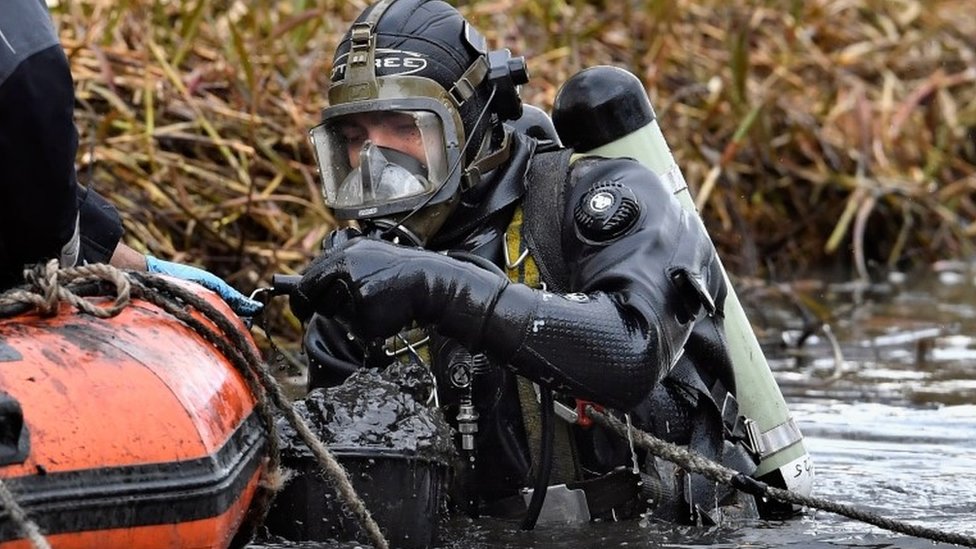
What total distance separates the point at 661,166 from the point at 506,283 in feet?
2.65

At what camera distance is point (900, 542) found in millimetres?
3844

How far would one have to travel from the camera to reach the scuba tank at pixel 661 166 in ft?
12.8

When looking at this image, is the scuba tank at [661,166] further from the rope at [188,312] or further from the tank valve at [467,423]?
the rope at [188,312]

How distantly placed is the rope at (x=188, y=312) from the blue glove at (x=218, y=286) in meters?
0.50

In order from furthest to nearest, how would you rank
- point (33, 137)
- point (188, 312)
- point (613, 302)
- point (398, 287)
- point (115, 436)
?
point (613, 302)
point (398, 287)
point (188, 312)
point (33, 137)
point (115, 436)

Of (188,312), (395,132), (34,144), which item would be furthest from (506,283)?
(34,144)

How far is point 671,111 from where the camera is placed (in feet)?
26.7

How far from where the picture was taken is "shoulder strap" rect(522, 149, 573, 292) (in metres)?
3.59

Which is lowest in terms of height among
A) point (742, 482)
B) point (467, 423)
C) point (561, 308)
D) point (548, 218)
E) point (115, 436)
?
point (742, 482)

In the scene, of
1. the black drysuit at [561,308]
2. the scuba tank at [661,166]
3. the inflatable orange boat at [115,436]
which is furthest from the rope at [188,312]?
the scuba tank at [661,166]

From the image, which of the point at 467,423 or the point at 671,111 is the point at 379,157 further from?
the point at 671,111

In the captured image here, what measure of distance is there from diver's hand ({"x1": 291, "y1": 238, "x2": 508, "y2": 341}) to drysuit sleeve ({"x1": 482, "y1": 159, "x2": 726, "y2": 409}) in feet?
0.17

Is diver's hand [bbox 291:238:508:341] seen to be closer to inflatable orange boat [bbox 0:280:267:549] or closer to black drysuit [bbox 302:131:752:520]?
black drysuit [bbox 302:131:752:520]

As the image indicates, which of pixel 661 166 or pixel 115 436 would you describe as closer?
pixel 115 436
